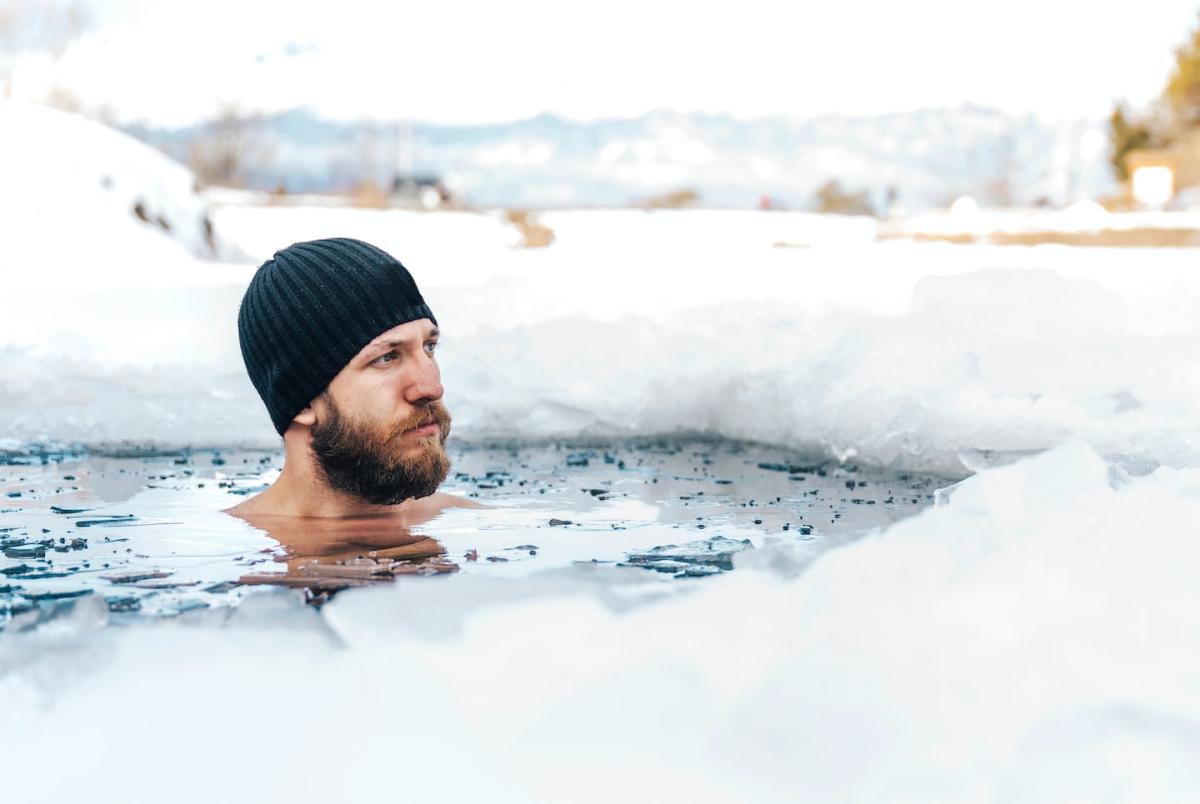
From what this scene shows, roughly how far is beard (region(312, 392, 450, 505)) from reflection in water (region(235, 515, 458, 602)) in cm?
12

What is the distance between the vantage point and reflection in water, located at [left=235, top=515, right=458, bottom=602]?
11.5 ft

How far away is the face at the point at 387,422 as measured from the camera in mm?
4094

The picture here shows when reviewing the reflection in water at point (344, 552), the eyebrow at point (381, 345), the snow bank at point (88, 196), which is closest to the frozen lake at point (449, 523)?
the reflection in water at point (344, 552)

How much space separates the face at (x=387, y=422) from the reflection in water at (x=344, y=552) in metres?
0.12

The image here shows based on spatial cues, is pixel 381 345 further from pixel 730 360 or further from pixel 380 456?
pixel 730 360

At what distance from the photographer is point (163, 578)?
144 inches

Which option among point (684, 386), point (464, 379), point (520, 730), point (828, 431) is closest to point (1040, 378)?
point (828, 431)

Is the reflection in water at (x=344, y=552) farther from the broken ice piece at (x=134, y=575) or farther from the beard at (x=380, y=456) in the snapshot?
the broken ice piece at (x=134, y=575)

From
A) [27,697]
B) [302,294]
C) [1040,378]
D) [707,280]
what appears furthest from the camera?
[707,280]

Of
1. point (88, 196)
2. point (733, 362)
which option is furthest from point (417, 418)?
point (88, 196)

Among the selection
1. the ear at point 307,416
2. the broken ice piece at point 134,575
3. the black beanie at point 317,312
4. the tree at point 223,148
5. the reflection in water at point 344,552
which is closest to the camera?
the reflection in water at point 344,552

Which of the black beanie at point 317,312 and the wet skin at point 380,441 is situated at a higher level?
the black beanie at point 317,312

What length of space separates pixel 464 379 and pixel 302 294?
2.43 meters

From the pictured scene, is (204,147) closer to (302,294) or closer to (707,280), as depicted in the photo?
(707,280)
